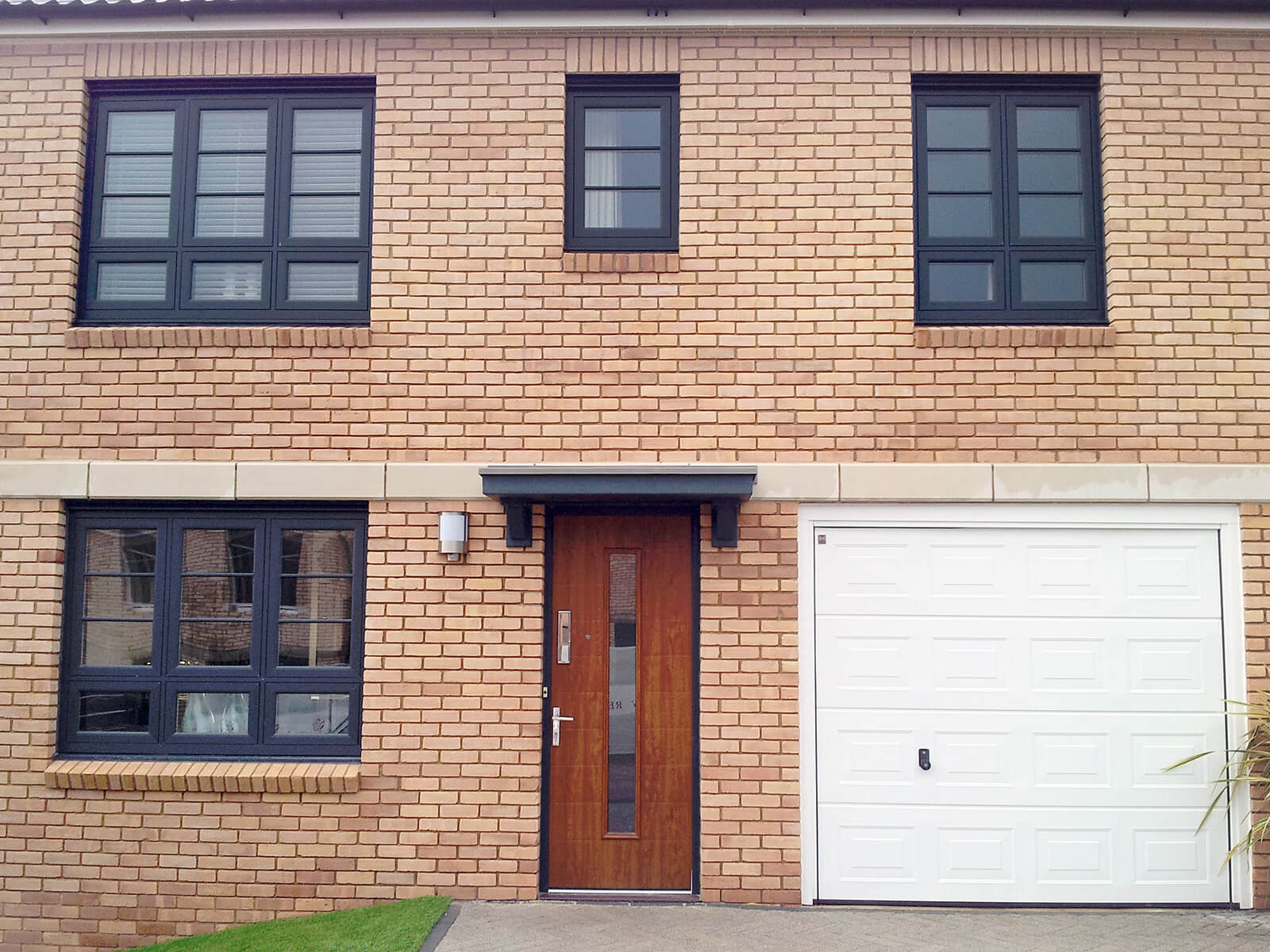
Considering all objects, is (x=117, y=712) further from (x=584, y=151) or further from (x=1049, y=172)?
(x=1049, y=172)

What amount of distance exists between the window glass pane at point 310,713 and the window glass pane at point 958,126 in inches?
222

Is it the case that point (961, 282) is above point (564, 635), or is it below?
above

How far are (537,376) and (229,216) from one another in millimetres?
2529

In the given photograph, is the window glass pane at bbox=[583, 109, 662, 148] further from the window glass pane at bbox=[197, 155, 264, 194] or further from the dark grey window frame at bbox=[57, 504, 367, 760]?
the dark grey window frame at bbox=[57, 504, 367, 760]

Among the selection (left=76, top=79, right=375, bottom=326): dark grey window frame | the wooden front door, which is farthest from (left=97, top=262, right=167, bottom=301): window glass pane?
the wooden front door

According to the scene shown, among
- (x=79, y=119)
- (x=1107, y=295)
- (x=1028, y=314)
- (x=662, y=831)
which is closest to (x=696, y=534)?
(x=662, y=831)

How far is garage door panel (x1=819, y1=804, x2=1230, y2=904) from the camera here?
5.82 metres

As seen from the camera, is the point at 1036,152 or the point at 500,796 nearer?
the point at 500,796

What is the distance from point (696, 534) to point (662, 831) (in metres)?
1.97

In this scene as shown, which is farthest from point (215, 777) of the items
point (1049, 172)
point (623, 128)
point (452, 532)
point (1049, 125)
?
point (1049, 125)

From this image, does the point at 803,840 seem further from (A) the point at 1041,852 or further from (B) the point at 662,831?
(A) the point at 1041,852

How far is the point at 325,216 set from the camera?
6.40m

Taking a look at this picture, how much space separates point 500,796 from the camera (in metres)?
5.89

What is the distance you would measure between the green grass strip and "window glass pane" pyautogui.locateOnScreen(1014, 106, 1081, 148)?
6483 millimetres
